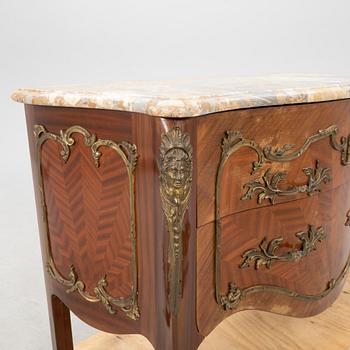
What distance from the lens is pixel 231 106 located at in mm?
729

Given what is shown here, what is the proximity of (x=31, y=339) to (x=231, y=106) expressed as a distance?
4.10 ft

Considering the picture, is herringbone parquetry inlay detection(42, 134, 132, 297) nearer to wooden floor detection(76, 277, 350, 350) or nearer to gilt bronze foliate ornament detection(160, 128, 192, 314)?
gilt bronze foliate ornament detection(160, 128, 192, 314)

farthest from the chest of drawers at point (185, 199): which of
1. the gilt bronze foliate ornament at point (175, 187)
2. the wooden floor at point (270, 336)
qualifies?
the wooden floor at point (270, 336)

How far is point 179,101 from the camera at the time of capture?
26.6 inches

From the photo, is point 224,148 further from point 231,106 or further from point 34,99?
point 34,99

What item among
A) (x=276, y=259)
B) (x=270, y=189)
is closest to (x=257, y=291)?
(x=276, y=259)

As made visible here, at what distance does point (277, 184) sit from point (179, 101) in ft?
1.06

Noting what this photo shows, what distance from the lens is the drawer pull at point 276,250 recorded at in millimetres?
915

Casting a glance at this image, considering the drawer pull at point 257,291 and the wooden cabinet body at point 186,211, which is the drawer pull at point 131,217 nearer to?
the wooden cabinet body at point 186,211

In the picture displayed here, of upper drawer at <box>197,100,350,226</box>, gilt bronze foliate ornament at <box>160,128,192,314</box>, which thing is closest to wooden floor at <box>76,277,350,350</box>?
upper drawer at <box>197,100,350,226</box>

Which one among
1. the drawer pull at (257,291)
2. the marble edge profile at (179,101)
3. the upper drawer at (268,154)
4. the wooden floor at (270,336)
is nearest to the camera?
the marble edge profile at (179,101)

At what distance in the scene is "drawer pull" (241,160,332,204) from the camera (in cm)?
86

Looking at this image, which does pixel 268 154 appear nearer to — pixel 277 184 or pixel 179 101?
pixel 277 184

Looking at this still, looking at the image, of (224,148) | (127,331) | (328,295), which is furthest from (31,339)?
(224,148)
